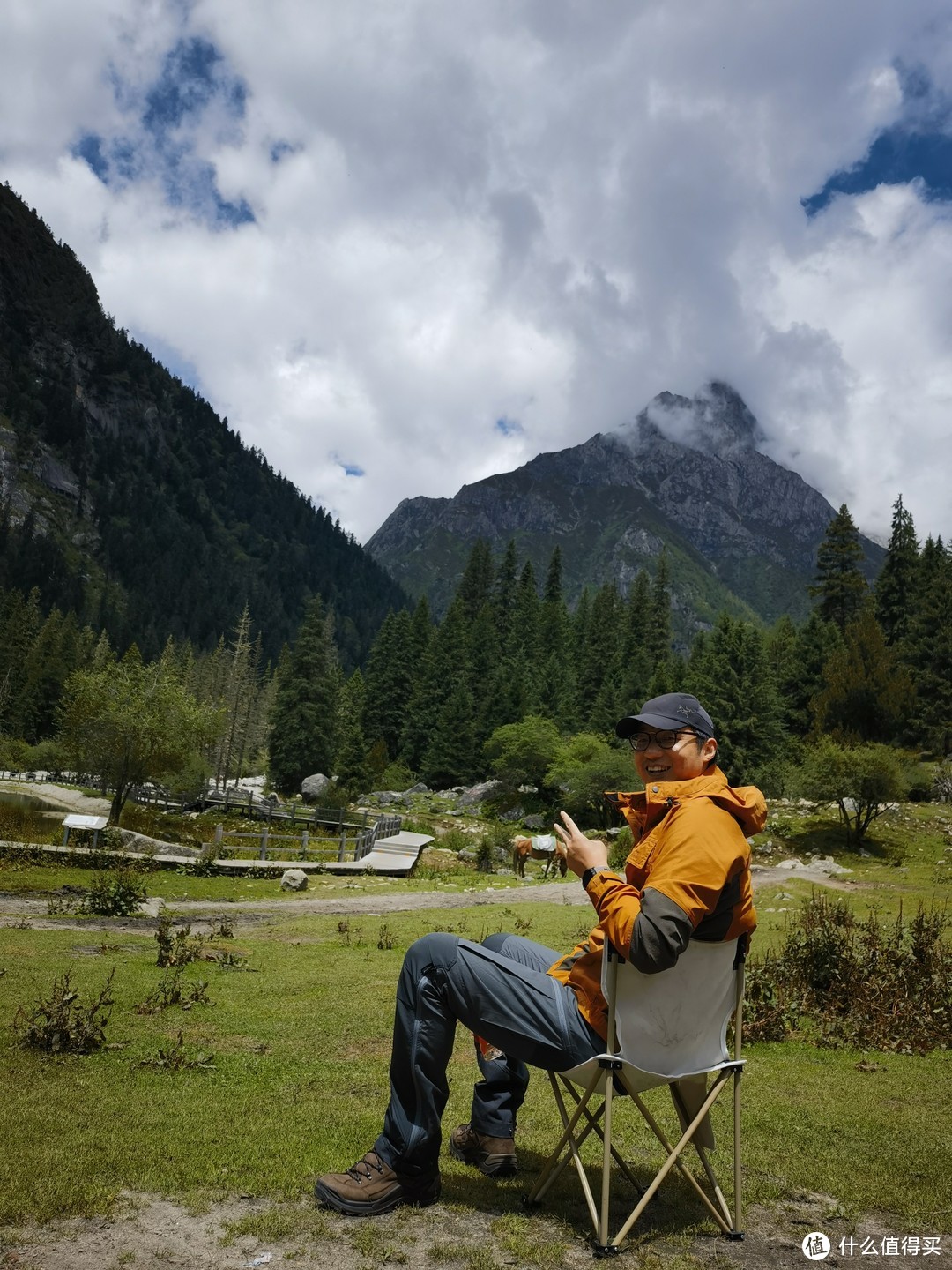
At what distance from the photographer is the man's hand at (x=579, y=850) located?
3.29 meters

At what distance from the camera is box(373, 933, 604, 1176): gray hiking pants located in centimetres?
313

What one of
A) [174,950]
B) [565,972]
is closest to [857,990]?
[565,972]

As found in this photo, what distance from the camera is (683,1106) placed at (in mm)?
3361

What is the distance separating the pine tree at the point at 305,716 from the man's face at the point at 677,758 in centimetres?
5884

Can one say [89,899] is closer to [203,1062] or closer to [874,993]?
[203,1062]

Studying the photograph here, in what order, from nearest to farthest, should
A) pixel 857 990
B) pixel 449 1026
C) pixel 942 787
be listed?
pixel 449 1026 < pixel 857 990 < pixel 942 787

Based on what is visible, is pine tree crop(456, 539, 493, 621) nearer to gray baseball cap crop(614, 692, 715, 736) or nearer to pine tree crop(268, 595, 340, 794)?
pine tree crop(268, 595, 340, 794)

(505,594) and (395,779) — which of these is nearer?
(395,779)

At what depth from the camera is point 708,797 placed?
3.05 metres

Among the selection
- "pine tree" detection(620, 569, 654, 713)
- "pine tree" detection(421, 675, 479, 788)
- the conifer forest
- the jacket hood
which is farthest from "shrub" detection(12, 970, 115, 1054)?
"pine tree" detection(620, 569, 654, 713)

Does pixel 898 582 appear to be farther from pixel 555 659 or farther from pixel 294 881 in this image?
pixel 294 881

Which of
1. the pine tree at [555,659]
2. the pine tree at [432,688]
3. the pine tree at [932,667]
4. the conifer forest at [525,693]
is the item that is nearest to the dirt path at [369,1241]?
the conifer forest at [525,693]

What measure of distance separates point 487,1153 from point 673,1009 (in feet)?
4.67

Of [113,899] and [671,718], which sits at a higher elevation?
[671,718]
